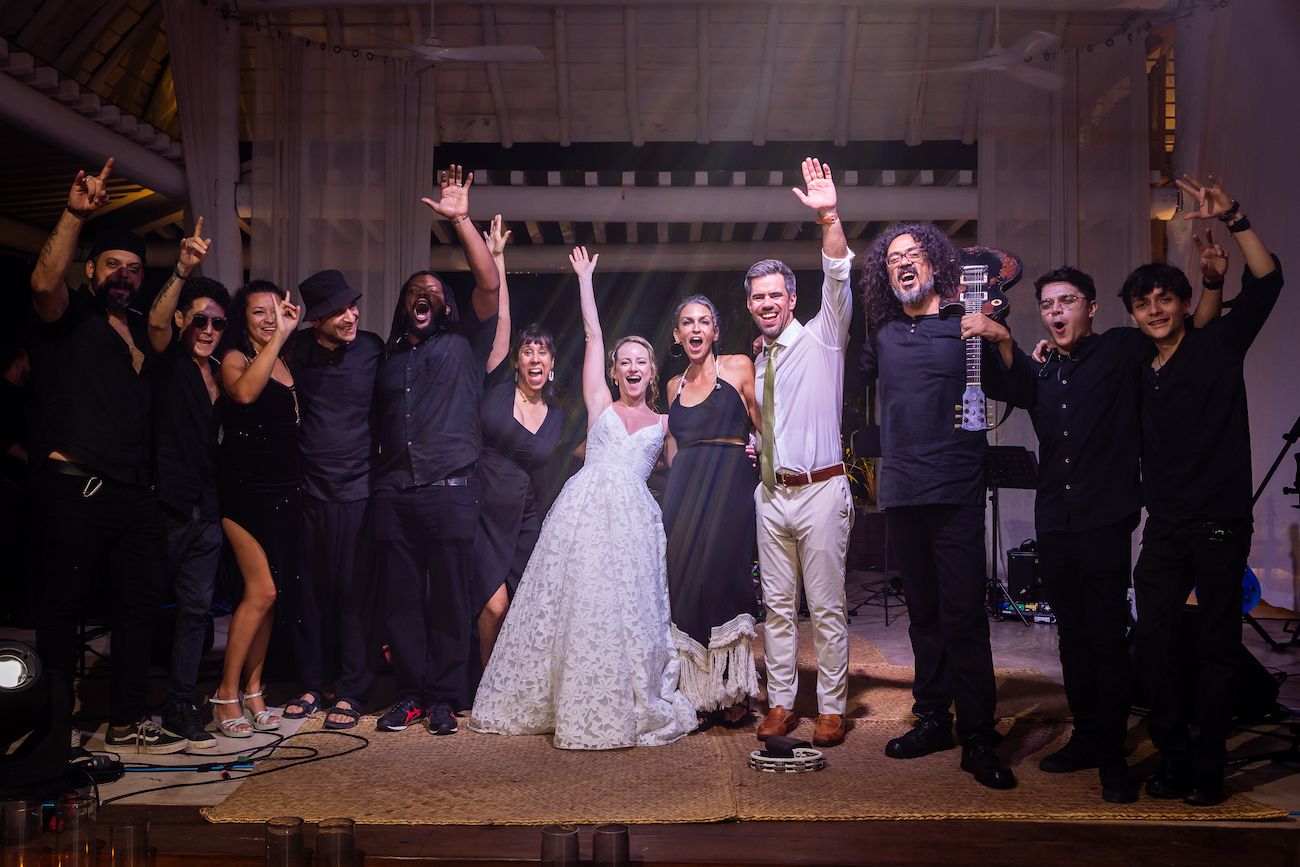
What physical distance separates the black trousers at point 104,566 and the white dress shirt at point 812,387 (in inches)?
96.4

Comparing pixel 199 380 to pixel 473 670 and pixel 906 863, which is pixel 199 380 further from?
pixel 906 863

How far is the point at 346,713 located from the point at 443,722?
18.0 inches

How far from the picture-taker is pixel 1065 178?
23.6 feet

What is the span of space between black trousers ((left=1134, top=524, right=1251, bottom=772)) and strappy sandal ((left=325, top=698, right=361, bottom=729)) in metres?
3.05

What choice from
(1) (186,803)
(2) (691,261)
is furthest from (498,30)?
(1) (186,803)

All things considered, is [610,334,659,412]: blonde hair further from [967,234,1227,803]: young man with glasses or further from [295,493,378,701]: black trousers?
[967,234,1227,803]: young man with glasses

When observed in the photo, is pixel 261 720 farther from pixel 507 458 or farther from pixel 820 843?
pixel 820 843

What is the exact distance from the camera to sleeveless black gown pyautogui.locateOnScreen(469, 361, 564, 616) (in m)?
4.16

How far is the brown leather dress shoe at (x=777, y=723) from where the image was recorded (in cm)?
351

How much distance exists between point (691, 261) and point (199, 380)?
6424 mm

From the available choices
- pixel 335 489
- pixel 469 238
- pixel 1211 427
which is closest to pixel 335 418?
pixel 335 489

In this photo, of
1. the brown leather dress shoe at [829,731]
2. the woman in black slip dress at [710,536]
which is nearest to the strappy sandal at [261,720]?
the woman in black slip dress at [710,536]

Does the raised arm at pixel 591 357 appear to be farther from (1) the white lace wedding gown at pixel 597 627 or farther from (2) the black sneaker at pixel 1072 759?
(2) the black sneaker at pixel 1072 759

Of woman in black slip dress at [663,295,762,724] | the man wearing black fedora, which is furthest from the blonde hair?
the man wearing black fedora
